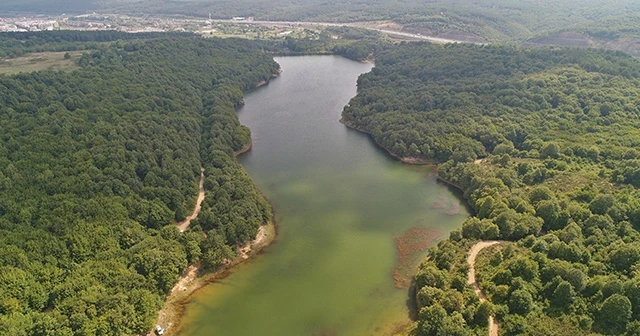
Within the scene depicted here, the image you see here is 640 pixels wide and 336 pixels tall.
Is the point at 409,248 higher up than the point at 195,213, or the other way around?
the point at 195,213

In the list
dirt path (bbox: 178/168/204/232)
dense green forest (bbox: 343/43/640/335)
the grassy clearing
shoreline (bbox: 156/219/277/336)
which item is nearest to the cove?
shoreline (bbox: 156/219/277/336)

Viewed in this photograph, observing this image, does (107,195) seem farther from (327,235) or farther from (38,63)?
(38,63)

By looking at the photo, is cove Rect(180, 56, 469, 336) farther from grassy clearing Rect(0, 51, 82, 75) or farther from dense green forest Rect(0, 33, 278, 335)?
grassy clearing Rect(0, 51, 82, 75)

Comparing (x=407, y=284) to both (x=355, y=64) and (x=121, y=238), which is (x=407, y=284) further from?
(x=355, y=64)

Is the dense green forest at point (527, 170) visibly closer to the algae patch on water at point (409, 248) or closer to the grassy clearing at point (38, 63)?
the algae patch on water at point (409, 248)

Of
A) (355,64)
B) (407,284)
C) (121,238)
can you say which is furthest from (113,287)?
(355,64)

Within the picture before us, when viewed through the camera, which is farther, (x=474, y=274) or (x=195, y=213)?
(x=195, y=213)

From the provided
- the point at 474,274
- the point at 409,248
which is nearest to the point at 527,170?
the point at 409,248

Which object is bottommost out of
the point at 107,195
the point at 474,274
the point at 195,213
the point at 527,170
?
the point at 195,213
